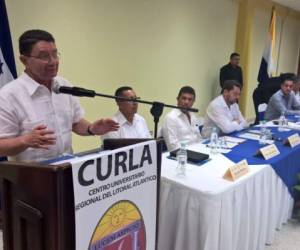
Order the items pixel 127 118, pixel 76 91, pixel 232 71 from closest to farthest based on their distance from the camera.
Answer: pixel 76 91 → pixel 127 118 → pixel 232 71

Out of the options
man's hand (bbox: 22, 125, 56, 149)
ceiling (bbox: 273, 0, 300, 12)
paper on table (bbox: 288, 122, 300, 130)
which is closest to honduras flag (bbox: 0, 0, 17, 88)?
man's hand (bbox: 22, 125, 56, 149)

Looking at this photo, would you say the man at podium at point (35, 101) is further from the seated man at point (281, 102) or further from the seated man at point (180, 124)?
the seated man at point (281, 102)

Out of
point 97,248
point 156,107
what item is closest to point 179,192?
point 156,107

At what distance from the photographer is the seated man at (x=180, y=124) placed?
2658 mm

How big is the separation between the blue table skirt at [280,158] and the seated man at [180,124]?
481mm

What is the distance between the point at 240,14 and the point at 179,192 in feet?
17.7

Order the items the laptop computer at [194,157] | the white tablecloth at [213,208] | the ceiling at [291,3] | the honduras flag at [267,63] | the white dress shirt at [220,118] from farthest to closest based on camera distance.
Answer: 1. the ceiling at [291,3]
2. the honduras flag at [267,63]
3. the white dress shirt at [220,118]
4. the laptop computer at [194,157]
5. the white tablecloth at [213,208]

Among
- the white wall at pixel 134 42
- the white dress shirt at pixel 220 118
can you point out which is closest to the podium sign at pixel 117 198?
the white dress shirt at pixel 220 118

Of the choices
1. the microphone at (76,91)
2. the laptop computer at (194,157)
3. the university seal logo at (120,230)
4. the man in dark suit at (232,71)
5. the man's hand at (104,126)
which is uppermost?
the man in dark suit at (232,71)

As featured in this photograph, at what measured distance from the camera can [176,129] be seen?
2.70 metres

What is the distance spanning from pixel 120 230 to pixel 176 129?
1.78m

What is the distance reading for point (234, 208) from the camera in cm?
165

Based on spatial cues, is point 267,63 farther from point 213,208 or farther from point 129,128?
point 213,208

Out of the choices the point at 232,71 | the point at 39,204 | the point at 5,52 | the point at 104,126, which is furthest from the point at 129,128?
the point at 232,71
